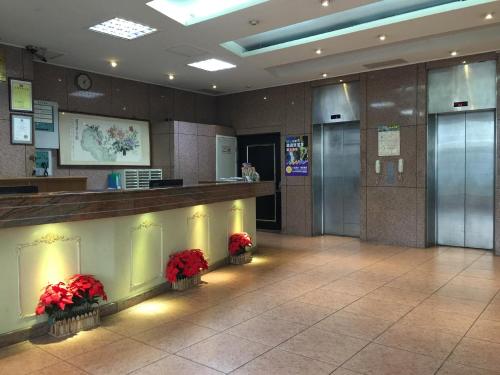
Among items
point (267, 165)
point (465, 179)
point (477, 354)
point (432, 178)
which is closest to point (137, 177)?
point (267, 165)

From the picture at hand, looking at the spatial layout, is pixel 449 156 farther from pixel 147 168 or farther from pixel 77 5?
pixel 77 5

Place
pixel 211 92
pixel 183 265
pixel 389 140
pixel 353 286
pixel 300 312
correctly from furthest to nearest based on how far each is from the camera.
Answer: pixel 211 92, pixel 389 140, pixel 353 286, pixel 183 265, pixel 300 312

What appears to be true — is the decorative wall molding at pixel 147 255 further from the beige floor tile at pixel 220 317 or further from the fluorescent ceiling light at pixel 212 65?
the fluorescent ceiling light at pixel 212 65

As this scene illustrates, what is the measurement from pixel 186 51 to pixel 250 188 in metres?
2.46

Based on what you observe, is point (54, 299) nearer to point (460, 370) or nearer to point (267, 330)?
point (267, 330)

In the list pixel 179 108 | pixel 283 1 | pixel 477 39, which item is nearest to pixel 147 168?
pixel 179 108

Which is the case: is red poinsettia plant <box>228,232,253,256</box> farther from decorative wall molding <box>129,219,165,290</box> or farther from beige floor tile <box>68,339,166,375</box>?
beige floor tile <box>68,339,166,375</box>

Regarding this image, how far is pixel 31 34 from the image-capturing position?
17.5 ft

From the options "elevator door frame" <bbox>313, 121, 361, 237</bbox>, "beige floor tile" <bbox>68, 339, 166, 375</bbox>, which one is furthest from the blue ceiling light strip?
"beige floor tile" <bbox>68, 339, 166, 375</bbox>

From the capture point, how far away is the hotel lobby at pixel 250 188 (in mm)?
3467

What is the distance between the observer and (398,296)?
186 inches

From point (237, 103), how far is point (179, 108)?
4.97 feet

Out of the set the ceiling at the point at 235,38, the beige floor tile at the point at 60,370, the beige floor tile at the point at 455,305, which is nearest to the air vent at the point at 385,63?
the ceiling at the point at 235,38

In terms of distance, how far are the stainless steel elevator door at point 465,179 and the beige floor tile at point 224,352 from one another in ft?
18.2
